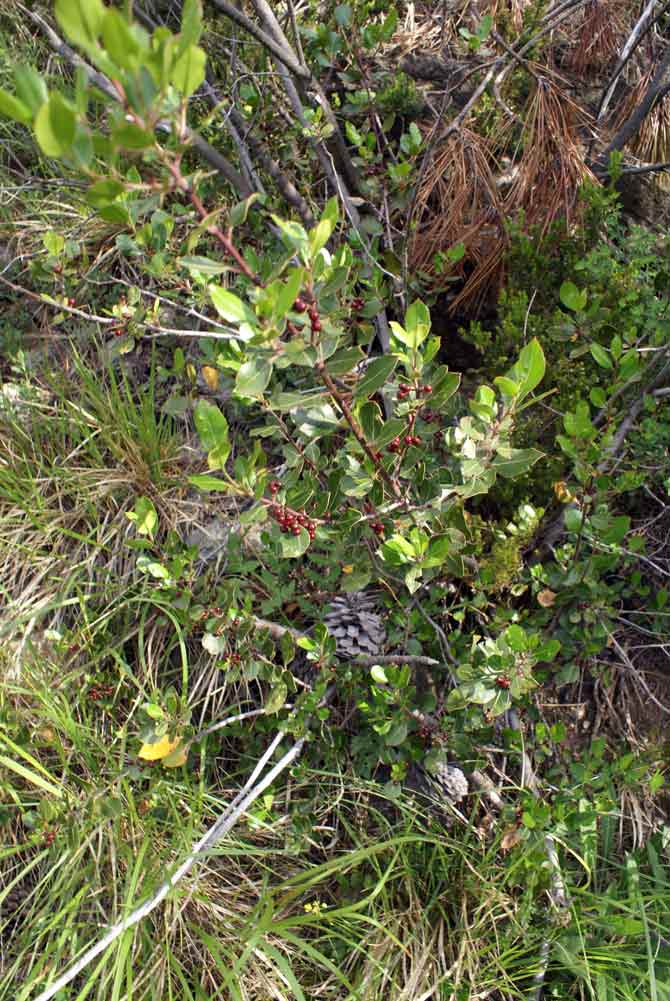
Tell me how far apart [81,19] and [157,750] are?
1314 millimetres

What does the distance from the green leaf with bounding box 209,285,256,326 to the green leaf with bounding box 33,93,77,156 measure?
21 cm

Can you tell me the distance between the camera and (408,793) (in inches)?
62.3

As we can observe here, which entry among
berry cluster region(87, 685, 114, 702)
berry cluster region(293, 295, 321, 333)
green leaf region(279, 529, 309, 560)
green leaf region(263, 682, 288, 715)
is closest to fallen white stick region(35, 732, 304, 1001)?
green leaf region(263, 682, 288, 715)

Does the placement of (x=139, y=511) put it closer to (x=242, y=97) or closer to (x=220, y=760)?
(x=220, y=760)

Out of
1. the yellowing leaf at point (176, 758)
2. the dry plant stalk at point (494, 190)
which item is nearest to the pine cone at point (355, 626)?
the yellowing leaf at point (176, 758)

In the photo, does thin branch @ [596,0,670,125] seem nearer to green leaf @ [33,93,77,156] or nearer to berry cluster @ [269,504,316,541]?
berry cluster @ [269,504,316,541]

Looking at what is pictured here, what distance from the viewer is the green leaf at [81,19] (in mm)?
605

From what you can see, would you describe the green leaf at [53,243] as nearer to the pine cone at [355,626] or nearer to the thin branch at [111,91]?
the thin branch at [111,91]

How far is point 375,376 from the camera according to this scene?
1041mm

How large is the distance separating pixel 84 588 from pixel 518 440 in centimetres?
116

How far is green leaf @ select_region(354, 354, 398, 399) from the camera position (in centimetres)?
103

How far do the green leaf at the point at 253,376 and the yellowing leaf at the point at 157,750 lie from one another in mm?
924

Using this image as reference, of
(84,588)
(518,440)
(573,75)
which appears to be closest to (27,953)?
(84,588)

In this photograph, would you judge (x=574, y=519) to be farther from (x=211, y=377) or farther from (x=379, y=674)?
(x=211, y=377)
